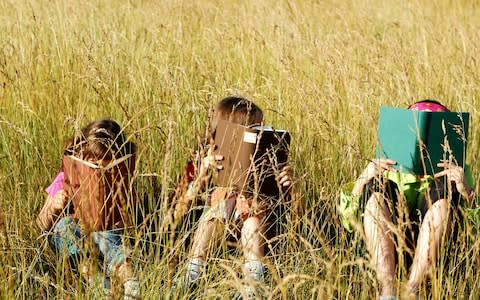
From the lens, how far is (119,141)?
10.4 ft

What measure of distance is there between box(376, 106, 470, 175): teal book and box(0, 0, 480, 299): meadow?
191 millimetres

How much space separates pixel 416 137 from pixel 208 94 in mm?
1377

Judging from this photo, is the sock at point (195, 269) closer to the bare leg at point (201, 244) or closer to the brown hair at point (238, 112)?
the bare leg at point (201, 244)

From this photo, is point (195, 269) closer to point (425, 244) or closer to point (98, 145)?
point (98, 145)

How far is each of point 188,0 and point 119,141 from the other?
4.04 metres

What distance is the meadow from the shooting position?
108 inches

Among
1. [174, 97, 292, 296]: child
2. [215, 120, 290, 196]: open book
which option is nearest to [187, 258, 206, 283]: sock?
[174, 97, 292, 296]: child

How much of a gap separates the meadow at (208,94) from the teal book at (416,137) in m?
0.19

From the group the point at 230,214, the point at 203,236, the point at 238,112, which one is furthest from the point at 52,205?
the point at 238,112

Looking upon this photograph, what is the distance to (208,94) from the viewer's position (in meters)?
3.99

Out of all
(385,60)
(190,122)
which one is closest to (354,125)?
(190,122)

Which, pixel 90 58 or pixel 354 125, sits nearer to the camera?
pixel 90 58

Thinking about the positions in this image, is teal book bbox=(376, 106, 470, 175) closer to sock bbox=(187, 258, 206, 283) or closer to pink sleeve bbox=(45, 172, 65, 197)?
sock bbox=(187, 258, 206, 283)

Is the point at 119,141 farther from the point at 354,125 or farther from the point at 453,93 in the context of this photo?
the point at 453,93
